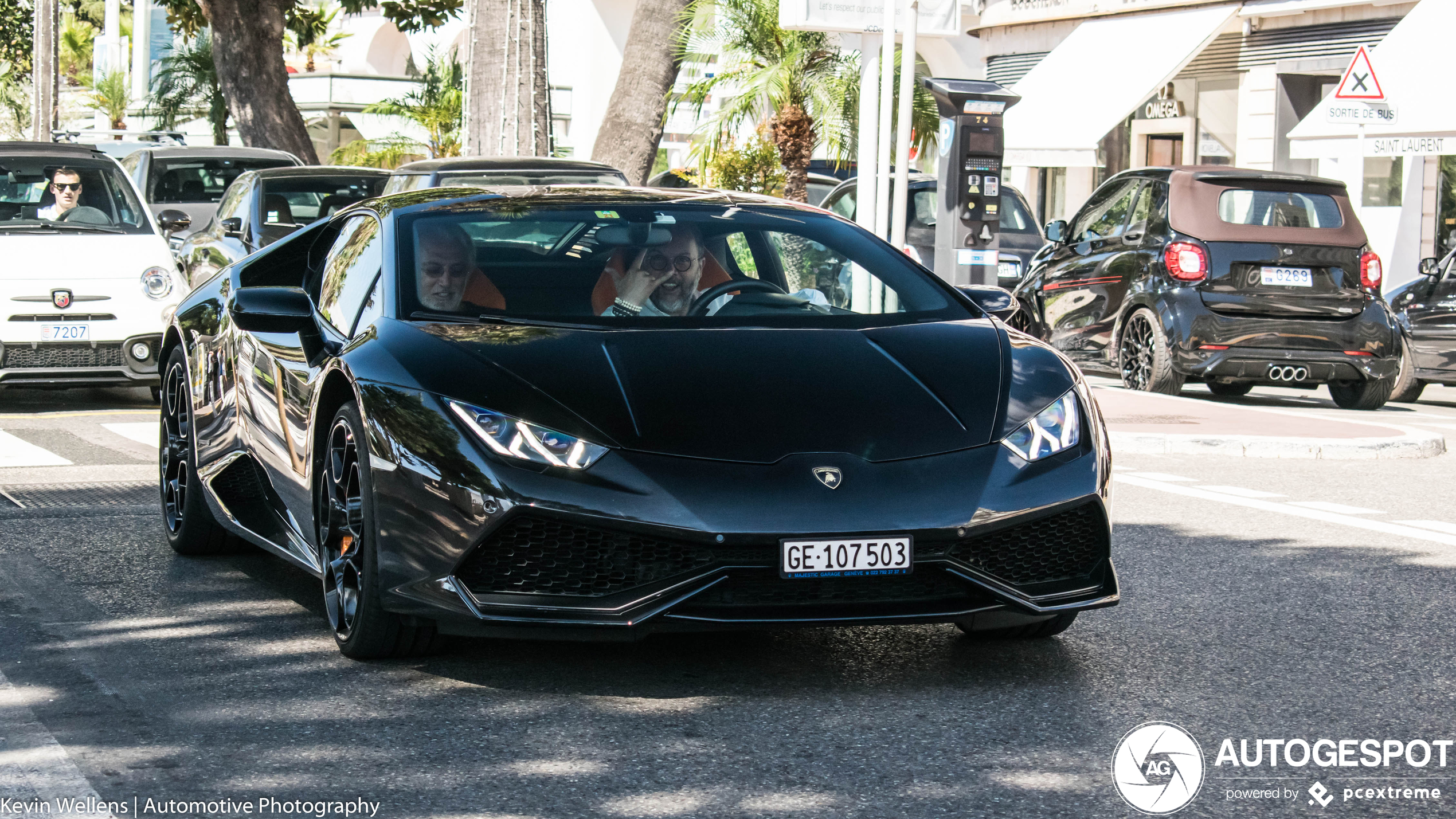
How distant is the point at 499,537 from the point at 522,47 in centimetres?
1507

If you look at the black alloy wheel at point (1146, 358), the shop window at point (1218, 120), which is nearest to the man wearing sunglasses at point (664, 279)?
the black alloy wheel at point (1146, 358)

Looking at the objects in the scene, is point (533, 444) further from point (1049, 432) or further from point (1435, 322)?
point (1435, 322)

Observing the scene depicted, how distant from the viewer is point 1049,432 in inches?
199

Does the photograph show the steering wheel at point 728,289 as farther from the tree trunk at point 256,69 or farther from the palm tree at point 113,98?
the palm tree at point 113,98

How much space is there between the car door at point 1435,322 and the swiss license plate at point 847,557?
37.8ft

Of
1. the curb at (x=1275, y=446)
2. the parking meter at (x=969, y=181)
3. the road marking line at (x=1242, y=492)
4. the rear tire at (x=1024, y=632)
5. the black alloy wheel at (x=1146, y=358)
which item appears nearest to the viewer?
the rear tire at (x=1024, y=632)

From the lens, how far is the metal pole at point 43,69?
33062 mm

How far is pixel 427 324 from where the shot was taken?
208 inches

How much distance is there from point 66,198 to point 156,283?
1.23 meters

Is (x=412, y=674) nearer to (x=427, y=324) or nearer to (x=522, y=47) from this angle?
(x=427, y=324)

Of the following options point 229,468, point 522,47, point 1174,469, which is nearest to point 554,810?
point 229,468

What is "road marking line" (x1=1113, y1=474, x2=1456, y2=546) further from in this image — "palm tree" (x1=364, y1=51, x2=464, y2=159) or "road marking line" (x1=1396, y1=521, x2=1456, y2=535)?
"palm tree" (x1=364, y1=51, x2=464, y2=159)

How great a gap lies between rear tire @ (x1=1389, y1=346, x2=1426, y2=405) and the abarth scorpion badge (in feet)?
35.9

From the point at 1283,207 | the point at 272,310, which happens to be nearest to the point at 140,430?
the point at 272,310
